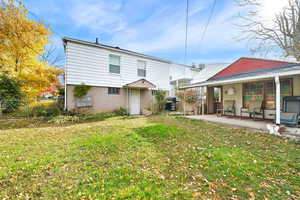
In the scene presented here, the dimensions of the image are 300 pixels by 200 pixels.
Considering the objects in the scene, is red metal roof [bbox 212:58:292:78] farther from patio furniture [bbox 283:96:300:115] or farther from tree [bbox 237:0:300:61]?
patio furniture [bbox 283:96:300:115]

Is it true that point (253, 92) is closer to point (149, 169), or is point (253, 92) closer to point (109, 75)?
point (149, 169)

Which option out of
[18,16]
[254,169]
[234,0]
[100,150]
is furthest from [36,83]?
[234,0]

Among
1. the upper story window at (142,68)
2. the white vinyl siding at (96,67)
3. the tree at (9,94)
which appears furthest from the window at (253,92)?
the tree at (9,94)

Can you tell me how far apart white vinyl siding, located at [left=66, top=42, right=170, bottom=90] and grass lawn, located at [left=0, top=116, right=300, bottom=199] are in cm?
573

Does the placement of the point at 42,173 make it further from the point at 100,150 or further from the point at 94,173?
the point at 100,150

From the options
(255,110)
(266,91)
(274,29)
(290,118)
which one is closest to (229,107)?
(255,110)

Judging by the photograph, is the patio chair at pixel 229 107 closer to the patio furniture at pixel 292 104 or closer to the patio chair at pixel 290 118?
the patio furniture at pixel 292 104

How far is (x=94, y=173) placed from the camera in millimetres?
2557

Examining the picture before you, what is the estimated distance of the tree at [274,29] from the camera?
8.27 m

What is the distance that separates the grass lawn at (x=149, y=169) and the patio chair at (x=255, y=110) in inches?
144

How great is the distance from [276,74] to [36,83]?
1463 cm

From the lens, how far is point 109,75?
34.3 ft

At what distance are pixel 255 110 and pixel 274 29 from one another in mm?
6608

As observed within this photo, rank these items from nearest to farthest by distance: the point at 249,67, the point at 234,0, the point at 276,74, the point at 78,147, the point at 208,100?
the point at 78,147
the point at 276,74
the point at 234,0
the point at 249,67
the point at 208,100
